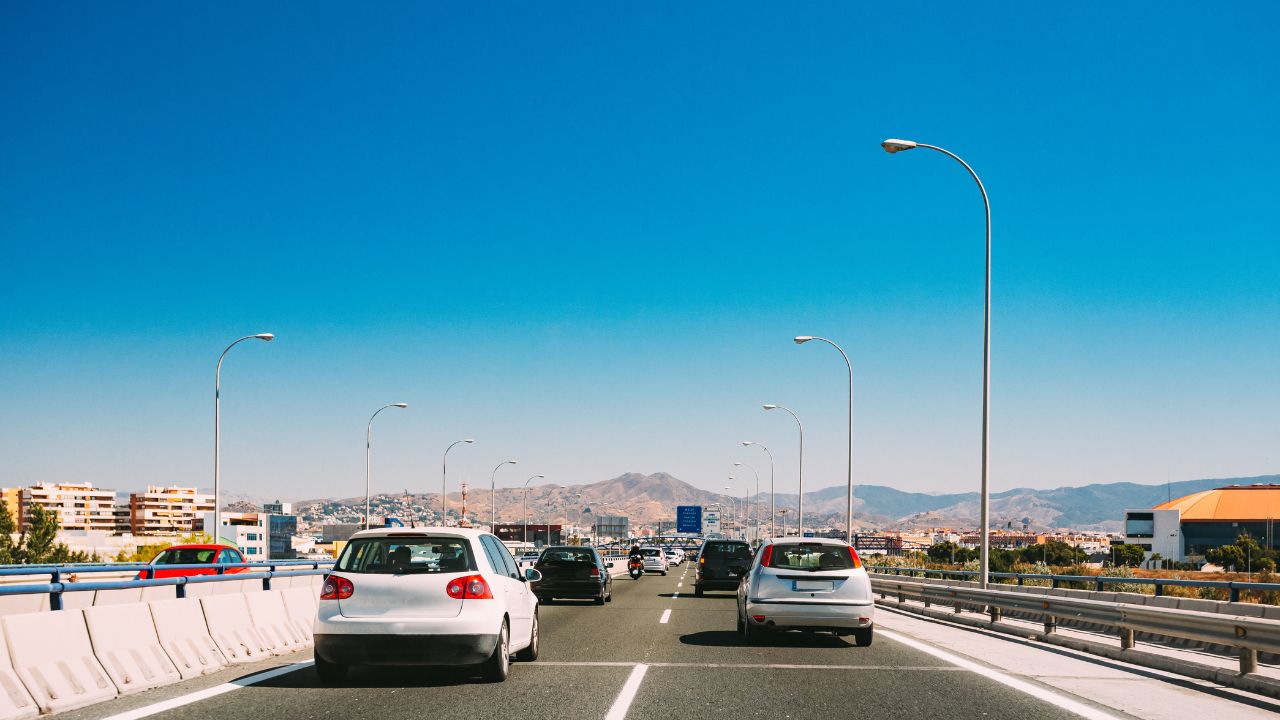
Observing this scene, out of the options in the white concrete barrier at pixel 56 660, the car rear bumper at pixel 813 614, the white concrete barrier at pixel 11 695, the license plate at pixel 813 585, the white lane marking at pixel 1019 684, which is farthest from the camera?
the license plate at pixel 813 585

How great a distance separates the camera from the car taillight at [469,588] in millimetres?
10781

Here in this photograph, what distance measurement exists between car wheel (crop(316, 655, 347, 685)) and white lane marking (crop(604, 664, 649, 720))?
269 centimetres

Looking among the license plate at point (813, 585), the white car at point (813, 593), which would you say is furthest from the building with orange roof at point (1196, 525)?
the license plate at point (813, 585)

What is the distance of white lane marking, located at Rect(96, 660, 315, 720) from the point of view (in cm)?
886

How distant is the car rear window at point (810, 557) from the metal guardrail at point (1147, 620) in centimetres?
299

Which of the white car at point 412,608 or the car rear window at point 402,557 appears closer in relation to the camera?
the white car at point 412,608

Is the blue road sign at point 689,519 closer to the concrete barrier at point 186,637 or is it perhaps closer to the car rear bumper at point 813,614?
the car rear bumper at point 813,614

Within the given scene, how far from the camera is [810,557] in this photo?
16047mm

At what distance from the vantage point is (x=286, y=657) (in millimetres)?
13438

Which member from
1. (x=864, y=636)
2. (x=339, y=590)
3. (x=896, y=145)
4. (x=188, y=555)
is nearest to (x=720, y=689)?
(x=339, y=590)

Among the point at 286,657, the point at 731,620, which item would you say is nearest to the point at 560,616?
the point at 731,620

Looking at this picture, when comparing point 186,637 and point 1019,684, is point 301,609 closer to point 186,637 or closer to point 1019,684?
point 186,637

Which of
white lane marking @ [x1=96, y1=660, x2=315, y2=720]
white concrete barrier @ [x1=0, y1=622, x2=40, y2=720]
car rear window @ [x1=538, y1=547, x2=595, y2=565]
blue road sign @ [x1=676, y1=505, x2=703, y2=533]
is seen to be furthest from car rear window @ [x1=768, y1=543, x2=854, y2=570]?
blue road sign @ [x1=676, y1=505, x2=703, y2=533]

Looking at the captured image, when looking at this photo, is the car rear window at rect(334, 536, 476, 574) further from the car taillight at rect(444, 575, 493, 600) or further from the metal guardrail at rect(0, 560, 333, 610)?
the metal guardrail at rect(0, 560, 333, 610)
